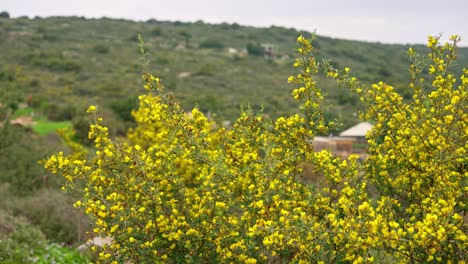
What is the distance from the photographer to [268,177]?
4664 mm

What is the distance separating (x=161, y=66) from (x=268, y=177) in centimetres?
4388

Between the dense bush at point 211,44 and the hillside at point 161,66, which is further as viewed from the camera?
the dense bush at point 211,44

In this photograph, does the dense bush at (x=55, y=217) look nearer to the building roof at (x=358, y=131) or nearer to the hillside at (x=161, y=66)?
the hillside at (x=161, y=66)

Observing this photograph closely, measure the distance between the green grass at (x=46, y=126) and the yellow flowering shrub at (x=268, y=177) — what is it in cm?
1790

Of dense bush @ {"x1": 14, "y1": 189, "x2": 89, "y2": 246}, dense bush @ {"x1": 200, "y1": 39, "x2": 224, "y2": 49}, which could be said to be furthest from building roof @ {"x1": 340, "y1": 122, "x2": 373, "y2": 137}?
dense bush @ {"x1": 200, "y1": 39, "x2": 224, "y2": 49}

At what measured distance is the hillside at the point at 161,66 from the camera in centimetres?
3362

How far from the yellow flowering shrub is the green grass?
705 inches

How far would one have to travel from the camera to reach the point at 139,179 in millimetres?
4910

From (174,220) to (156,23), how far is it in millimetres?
80943

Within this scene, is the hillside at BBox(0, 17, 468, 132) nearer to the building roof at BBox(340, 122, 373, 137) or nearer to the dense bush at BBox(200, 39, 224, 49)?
the dense bush at BBox(200, 39, 224, 49)

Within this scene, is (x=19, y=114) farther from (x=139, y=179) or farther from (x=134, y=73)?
(x=139, y=179)

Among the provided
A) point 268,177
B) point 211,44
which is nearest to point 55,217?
point 268,177

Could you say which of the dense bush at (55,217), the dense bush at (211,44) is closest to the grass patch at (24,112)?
the dense bush at (55,217)

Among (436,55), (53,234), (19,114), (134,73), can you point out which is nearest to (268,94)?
(134,73)
